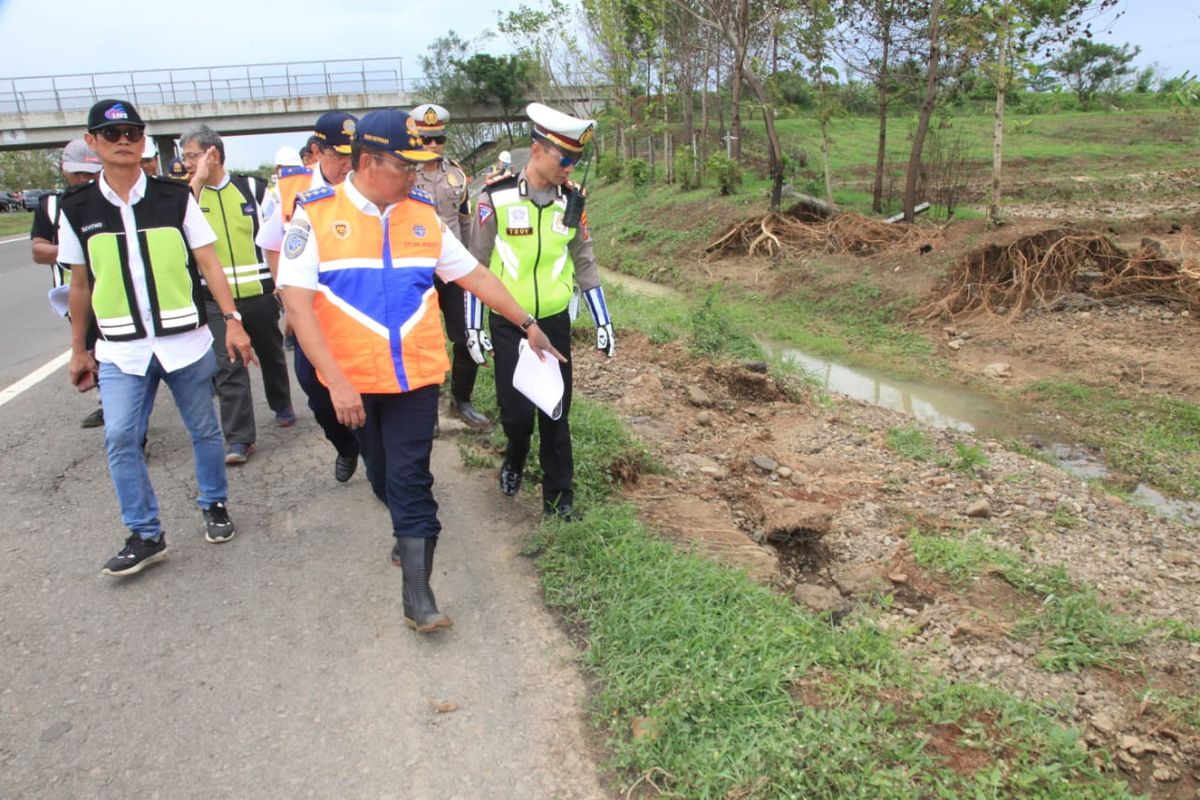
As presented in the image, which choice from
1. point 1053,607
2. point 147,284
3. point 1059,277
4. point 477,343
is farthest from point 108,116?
point 1059,277

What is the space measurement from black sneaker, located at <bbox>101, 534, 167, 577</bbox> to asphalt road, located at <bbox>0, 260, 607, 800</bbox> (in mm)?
53

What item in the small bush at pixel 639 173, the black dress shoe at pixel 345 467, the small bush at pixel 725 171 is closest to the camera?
the black dress shoe at pixel 345 467

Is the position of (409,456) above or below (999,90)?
below

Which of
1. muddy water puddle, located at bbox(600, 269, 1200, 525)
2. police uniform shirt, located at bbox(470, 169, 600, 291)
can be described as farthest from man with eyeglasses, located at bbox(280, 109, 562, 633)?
muddy water puddle, located at bbox(600, 269, 1200, 525)

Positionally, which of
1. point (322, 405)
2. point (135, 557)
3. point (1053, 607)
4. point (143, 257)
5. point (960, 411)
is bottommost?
point (960, 411)

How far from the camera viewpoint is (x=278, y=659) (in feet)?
9.70

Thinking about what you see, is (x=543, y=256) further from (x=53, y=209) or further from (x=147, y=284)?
(x=53, y=209)

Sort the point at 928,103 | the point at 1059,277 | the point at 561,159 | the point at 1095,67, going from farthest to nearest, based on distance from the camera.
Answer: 1. the point at 1095,67
2. the point at 928,103
3. the point at 1059,277
4. the point at 561,159

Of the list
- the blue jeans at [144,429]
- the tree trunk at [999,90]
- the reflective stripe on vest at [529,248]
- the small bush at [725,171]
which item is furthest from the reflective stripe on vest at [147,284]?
the small bush at [725,171]

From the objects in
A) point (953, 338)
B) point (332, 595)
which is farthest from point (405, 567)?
point (953, 338)

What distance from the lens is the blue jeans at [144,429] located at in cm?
345

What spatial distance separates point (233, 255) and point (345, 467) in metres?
1.56

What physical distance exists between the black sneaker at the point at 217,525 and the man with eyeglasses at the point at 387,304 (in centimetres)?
116

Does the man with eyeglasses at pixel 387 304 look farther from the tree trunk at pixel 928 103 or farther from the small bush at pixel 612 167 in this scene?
the small bush at pixel 612 167
